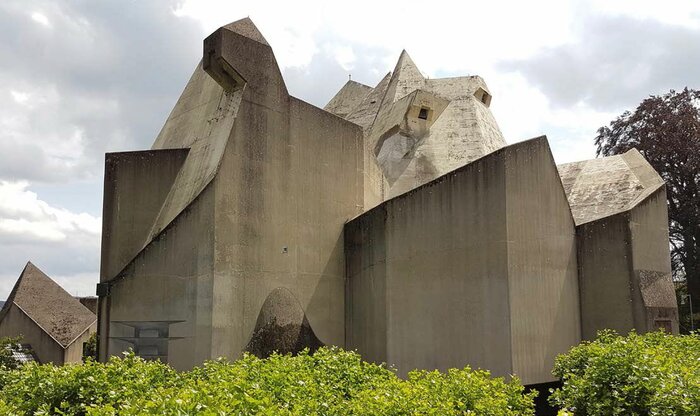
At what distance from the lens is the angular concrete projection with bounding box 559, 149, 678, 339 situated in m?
12.3

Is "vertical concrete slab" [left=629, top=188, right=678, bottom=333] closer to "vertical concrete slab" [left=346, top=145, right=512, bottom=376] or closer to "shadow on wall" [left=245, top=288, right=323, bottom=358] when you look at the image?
"vertical concrete slab" [left=346, top=145, right=512, bottom=376]

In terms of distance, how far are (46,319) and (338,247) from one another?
39.4ft

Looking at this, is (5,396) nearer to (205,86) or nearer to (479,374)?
(479,374)

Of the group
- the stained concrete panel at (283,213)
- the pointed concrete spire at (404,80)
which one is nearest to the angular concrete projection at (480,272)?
the stained concrete panel at (283,213)

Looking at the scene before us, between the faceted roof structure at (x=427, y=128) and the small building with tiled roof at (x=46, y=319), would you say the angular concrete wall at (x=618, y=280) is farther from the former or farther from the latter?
the small building with tiled roof at (x=46, y=319)

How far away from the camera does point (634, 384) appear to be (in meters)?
6.71

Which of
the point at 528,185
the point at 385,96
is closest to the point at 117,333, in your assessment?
the point at 528,185

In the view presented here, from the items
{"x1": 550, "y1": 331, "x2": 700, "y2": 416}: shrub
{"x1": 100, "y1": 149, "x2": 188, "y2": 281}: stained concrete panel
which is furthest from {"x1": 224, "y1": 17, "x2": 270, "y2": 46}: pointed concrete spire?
{"x1": 550, "y1": 331, "x2": 700, "y2": 416}: shrub

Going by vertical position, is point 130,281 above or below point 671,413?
above

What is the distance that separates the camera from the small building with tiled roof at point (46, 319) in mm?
19047

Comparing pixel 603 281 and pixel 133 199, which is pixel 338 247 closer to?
pixel 133 199

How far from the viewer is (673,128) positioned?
2431 centimetres

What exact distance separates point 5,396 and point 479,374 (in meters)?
5.41

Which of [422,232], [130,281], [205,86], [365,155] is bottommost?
[130,281]
